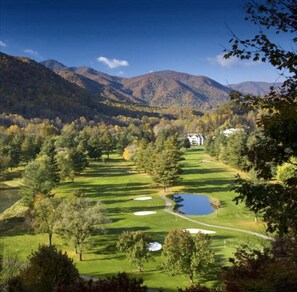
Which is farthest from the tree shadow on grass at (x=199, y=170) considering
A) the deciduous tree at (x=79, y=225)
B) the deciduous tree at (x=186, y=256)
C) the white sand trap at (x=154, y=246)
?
the deciduous tree at (x=186, y=256)

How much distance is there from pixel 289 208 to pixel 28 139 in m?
106

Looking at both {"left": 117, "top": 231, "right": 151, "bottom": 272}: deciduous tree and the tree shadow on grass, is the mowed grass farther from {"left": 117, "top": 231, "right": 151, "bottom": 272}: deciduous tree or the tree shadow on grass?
{"left": 117, "top": 231, "right": 151, "bottom": 272}: deciduous tree

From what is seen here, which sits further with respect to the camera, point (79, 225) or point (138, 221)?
point (138, 221)

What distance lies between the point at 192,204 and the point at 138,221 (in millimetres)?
14708

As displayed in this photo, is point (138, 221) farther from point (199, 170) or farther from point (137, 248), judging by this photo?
point (199, 170)

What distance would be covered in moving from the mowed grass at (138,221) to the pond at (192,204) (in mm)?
2109

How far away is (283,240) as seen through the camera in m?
13.5

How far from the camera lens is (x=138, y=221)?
47.4 metres

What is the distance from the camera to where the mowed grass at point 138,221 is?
31.0m

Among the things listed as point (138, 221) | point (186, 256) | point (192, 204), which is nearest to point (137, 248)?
point (186, 256)

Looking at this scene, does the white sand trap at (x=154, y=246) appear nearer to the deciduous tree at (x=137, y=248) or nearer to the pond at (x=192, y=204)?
the deciduous tree at (x=137, y=248)

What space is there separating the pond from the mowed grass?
2.11m

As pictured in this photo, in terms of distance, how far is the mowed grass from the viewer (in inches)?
1219

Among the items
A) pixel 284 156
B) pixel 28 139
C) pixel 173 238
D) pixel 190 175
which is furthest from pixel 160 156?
pixel 284 156
